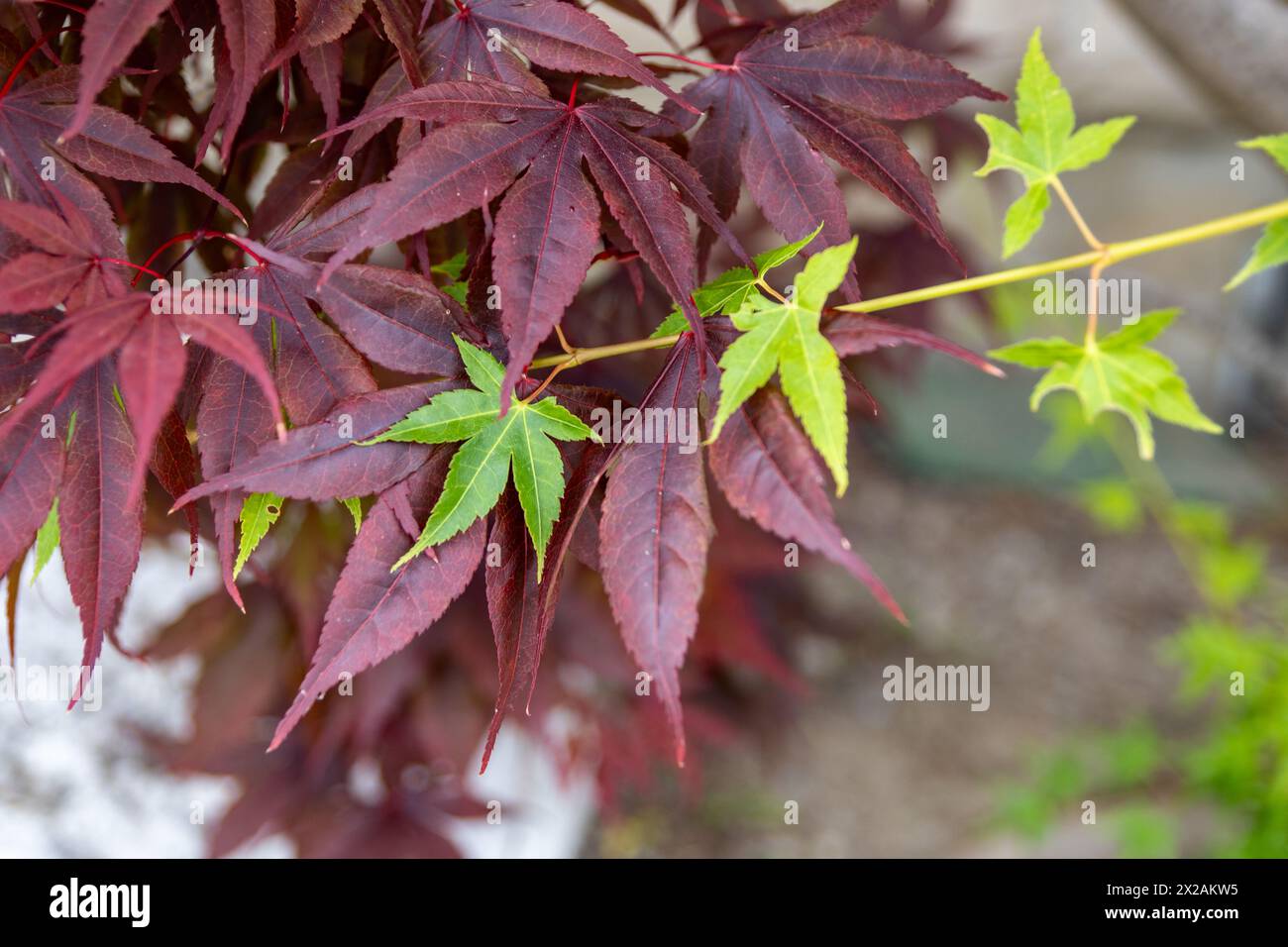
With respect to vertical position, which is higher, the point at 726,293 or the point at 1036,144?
the point at 1036,144

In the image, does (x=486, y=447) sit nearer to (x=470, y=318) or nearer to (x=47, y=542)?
(x=470, y=318)

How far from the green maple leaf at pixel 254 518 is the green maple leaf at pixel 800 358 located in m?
0.29

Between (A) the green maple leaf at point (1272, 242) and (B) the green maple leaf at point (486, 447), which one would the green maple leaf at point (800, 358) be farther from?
(A) the green maple leaf at point (1272, 242)

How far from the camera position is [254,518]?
1.95 ft

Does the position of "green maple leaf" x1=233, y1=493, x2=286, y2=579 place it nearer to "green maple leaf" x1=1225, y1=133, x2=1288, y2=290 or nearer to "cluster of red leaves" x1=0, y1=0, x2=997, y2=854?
"cluster of red leaves" x1=0, y1=0, x2=997, y2=854

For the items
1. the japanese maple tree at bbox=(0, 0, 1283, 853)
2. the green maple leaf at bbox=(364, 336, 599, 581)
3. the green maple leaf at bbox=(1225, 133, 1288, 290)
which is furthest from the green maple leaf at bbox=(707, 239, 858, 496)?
the green maple leaf at bbox=(1225, 133, 1288, 290)

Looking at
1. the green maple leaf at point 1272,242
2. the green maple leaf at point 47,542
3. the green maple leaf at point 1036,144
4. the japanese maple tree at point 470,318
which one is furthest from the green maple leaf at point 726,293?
the green maple leaf at point 47,542

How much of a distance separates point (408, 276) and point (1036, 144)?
1.43 feet

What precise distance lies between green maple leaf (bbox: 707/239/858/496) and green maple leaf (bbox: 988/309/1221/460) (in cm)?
10

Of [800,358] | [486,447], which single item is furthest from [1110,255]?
[486,447]

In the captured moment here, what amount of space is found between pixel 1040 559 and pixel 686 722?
1.62m

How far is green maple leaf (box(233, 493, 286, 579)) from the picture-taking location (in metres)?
0.59

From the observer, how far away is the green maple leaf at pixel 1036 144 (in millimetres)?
622
